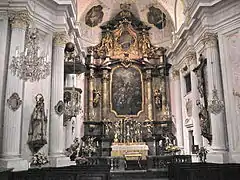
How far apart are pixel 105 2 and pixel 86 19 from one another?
1.63 m

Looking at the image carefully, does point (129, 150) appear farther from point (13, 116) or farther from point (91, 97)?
point (13, 116)

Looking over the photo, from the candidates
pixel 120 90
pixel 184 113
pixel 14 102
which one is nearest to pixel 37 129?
pixel 14 102

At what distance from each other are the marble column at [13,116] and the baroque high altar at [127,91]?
274 inches

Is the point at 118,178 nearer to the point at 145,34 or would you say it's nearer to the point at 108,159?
the point at 108,159

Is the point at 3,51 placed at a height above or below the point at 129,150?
above

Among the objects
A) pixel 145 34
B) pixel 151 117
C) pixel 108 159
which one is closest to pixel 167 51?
pixel 145 34

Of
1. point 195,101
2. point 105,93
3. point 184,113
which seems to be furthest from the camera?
point 105,93

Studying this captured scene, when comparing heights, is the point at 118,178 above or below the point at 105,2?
below

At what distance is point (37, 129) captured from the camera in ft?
27.6

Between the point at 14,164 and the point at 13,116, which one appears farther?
the point at 13,116

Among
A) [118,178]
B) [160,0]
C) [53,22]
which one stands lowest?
[118,178]

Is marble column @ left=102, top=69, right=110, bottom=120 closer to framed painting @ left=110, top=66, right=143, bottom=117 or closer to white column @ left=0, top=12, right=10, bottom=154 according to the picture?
framed painting @ left=110, top=66, right=143, bottom=117

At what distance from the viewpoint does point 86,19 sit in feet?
53.5

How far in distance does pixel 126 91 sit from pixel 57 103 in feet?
23.6
